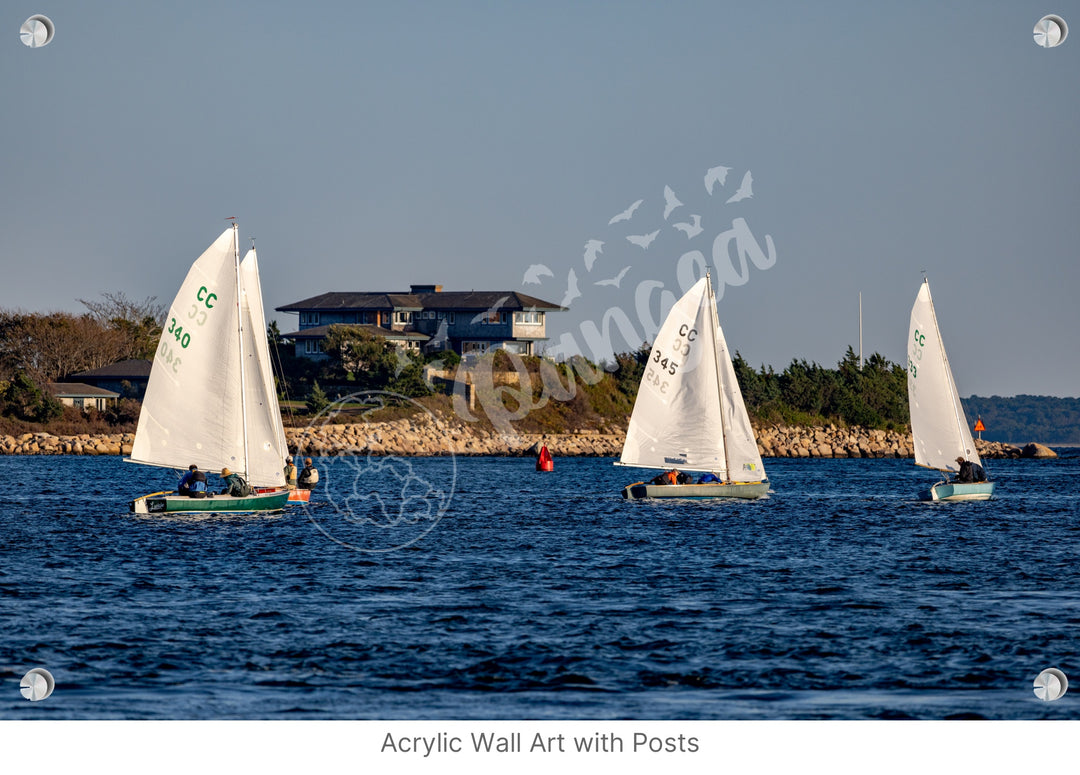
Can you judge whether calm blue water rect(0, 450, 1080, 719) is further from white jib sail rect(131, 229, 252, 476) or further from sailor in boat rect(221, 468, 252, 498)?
white jib sail rect(131, 229, 252, 476)

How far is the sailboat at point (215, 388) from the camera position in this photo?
133 ft

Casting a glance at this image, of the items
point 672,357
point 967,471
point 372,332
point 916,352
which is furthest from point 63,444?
point 967,471

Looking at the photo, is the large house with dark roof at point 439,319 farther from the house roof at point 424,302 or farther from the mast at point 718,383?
the mast at point 718,383

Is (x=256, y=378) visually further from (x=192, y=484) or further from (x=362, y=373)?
(x=362, y=373)

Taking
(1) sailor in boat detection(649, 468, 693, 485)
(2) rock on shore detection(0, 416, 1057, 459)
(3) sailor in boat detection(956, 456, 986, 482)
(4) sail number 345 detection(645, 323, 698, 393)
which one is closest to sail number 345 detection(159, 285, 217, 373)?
(4) sail number 345 detection(645, 323, 698, 393)

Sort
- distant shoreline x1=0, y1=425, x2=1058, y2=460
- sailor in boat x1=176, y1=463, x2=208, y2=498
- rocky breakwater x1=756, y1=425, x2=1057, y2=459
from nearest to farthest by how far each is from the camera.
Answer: sailor in boat x1=176, y1=463, x2=208, y2=498 < distant shoreline x1=0, y1=425, x2=1058, y2=460 < rocky breakwater x1=756, y1=425, x2=1057, y2=459

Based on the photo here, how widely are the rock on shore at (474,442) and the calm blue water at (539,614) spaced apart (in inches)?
2052

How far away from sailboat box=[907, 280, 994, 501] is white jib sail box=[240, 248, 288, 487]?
2493 centimetres

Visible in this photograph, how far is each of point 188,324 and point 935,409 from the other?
29.3 m

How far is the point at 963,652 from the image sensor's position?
66.5ft

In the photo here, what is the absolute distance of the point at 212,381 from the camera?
4100 centimetres

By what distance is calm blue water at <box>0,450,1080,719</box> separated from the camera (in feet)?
56.3

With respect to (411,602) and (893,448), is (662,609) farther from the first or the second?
(893,448)
